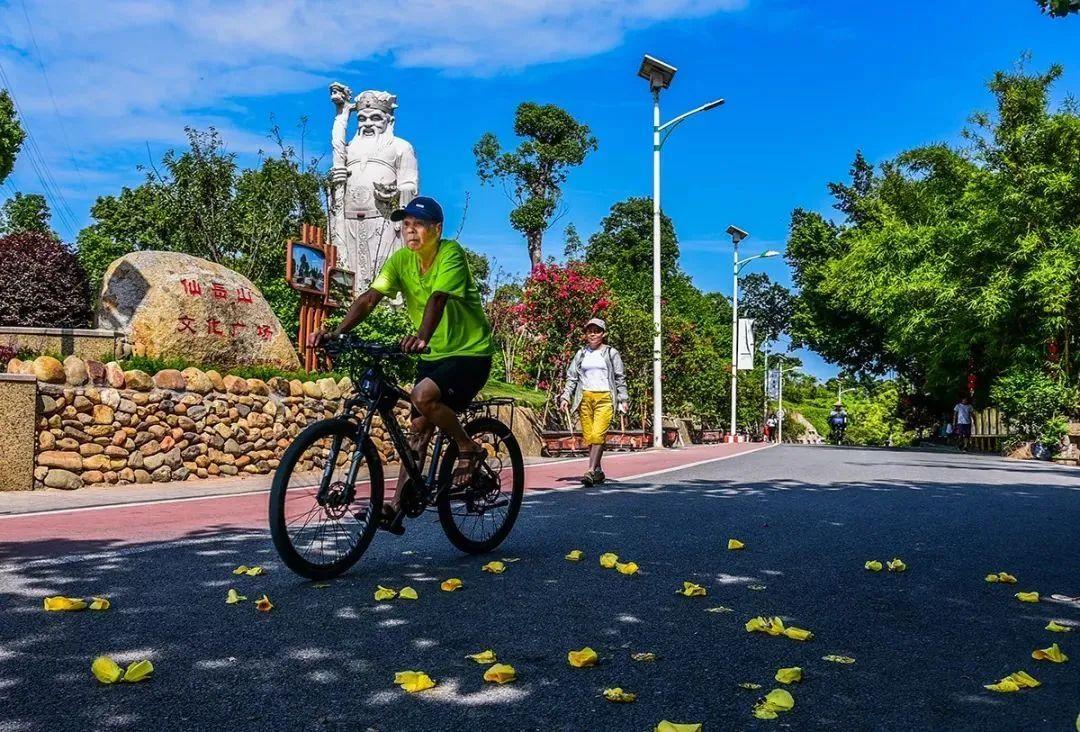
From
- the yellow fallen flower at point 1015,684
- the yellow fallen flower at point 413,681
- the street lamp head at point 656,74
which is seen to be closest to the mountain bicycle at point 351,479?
the yellow fallen flower at point 413,681

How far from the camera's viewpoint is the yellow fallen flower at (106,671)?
3043 mm

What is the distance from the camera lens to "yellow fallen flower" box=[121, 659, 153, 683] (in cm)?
306

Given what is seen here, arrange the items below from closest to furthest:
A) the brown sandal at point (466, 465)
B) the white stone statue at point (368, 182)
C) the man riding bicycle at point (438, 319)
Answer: the man riding bicycle at point (438, 319), the brown sandal at point (466, 465), the white stone statue at point (368, 182)

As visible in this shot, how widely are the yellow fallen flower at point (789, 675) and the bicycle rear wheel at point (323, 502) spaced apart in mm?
2349

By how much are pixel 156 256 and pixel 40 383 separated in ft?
13.0

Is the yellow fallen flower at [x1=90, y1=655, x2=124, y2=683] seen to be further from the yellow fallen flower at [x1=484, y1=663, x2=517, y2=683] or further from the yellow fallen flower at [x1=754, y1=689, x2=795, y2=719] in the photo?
the yellow fallen flower at [x1=754, y1=689, x2=795, y2=719]

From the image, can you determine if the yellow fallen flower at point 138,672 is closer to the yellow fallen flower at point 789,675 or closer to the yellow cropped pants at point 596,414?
the yellow fallen flower at point 789,675

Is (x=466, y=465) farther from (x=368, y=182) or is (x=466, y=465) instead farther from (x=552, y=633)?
(x=368, y=182)

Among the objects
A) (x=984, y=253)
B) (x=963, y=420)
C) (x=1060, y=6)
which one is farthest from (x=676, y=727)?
(x=963, y=420)

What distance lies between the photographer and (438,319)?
16.0ft

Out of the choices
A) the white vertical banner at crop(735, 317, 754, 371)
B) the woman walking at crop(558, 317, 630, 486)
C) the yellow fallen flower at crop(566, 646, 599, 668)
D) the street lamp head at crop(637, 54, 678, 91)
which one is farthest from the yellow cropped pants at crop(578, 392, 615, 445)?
the white vertical banner at crop(735, 317, 754, 371)

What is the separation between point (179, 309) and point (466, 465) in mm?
9563

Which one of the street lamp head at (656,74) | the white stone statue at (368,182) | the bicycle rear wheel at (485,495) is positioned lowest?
the bicycle rear wheel at (485,495)

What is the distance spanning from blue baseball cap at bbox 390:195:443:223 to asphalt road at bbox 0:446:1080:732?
1.90 meters
